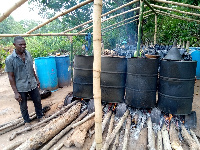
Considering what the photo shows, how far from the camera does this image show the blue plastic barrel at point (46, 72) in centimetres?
581

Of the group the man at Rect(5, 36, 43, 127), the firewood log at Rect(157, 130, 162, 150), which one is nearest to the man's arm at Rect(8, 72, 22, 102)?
the man at Rect(5, 36, 43, 127)

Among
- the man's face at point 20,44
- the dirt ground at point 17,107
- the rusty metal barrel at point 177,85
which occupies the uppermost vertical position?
the man's face at point 20,44

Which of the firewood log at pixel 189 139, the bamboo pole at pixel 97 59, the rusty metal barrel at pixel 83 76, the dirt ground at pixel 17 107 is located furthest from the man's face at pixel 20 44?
the firewood log at pixel 189 139

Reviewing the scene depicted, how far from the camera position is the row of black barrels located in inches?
120

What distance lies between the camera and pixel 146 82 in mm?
3234

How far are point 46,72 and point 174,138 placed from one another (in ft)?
15.8

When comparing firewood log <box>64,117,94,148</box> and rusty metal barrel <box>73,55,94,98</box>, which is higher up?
rusty metal barrel <box>73,55,94,98</box>

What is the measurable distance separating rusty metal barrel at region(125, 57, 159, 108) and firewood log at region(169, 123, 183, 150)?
58 centimetres

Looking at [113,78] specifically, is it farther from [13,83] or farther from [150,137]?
[13,83]

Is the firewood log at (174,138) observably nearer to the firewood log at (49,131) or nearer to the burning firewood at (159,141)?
the burning firewood at (159,141)

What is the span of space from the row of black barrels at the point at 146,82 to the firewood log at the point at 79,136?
79 centimetres

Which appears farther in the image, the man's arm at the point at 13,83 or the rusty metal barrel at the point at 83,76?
the rusty metal barrel at the point at 83,76

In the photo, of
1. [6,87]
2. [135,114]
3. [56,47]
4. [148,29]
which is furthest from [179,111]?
[56,47]

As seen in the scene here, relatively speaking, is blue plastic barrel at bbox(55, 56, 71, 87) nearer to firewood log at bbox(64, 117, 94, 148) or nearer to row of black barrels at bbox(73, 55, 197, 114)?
row of black barrels at bbox(73, 55, 197, 114)
